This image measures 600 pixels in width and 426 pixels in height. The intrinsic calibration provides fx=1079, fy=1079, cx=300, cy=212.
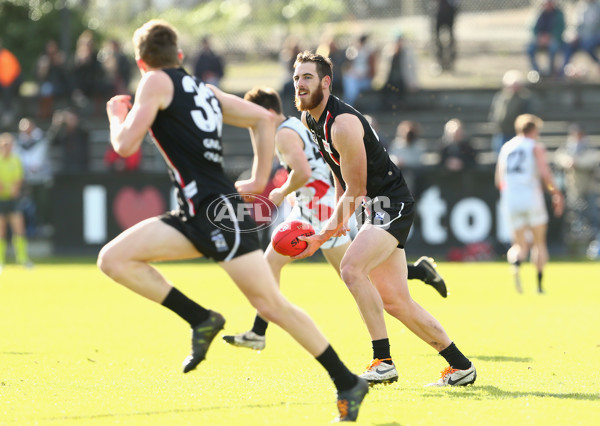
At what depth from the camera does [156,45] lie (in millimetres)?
6449

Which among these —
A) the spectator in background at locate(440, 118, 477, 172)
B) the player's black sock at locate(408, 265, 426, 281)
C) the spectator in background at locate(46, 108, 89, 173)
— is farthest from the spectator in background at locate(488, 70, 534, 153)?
the player's black sock at locate(408, 265, 426, 281)

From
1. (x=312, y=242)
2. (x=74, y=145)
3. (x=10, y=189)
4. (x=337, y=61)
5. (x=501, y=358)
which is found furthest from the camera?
(x=337, y=61)

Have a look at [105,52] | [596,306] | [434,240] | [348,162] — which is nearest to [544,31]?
[434,240]

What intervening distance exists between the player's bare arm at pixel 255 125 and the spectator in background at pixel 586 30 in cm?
2093

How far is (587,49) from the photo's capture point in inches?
1043

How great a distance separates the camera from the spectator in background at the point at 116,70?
2622cm

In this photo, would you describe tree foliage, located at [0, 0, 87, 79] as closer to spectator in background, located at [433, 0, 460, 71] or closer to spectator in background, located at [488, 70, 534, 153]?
spectator in background, located at [433, 0, 460, 71]

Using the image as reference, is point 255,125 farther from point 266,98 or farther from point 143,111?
point 266,98

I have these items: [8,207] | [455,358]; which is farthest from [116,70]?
[455,358]

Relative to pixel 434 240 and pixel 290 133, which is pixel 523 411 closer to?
pixel 290 133

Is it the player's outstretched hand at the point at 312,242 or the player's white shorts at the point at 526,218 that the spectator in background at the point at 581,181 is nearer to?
the player's white shorts at the point at 526,218

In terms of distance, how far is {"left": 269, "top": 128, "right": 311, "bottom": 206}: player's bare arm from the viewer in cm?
882

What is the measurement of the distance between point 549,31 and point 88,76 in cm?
1119

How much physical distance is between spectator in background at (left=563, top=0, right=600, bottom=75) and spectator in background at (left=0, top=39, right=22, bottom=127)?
13.5 m
